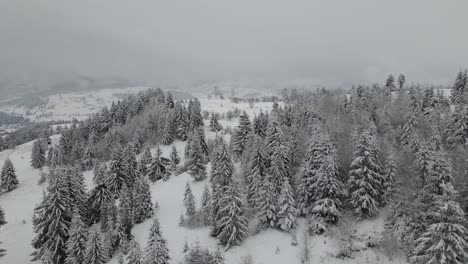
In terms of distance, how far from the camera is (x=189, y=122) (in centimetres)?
11538

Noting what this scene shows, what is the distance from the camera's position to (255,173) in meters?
58.5

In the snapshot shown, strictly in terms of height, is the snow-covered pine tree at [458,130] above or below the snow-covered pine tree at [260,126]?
above

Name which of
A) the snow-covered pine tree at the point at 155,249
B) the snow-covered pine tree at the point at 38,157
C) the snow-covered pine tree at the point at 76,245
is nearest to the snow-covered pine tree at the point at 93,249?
the snow-covered pine tree at the point at 76,245

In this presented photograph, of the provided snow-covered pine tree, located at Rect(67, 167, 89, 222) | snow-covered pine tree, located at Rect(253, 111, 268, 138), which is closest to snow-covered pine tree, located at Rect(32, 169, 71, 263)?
snow-covered pine tree, located at Rect(67, 167, 89, 222)

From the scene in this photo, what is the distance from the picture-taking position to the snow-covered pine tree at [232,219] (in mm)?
50000

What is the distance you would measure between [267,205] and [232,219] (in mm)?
6442

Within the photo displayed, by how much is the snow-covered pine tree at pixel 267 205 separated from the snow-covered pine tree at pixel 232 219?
3003mm

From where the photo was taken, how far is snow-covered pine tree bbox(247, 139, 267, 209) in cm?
5633

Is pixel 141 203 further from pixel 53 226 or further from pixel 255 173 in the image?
pixel 255 173

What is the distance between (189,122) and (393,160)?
77966 mm

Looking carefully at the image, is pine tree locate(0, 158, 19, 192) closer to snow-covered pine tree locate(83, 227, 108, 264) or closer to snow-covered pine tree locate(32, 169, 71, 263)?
snow-covered pine tree locate(32, 169, 71, 263)

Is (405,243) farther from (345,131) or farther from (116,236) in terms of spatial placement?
(116,236)

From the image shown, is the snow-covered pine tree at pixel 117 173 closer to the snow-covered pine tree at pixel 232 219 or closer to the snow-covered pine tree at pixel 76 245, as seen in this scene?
the snow-covered pine tree at pixel 76 245

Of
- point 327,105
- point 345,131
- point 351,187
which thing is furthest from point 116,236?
point 327,105
